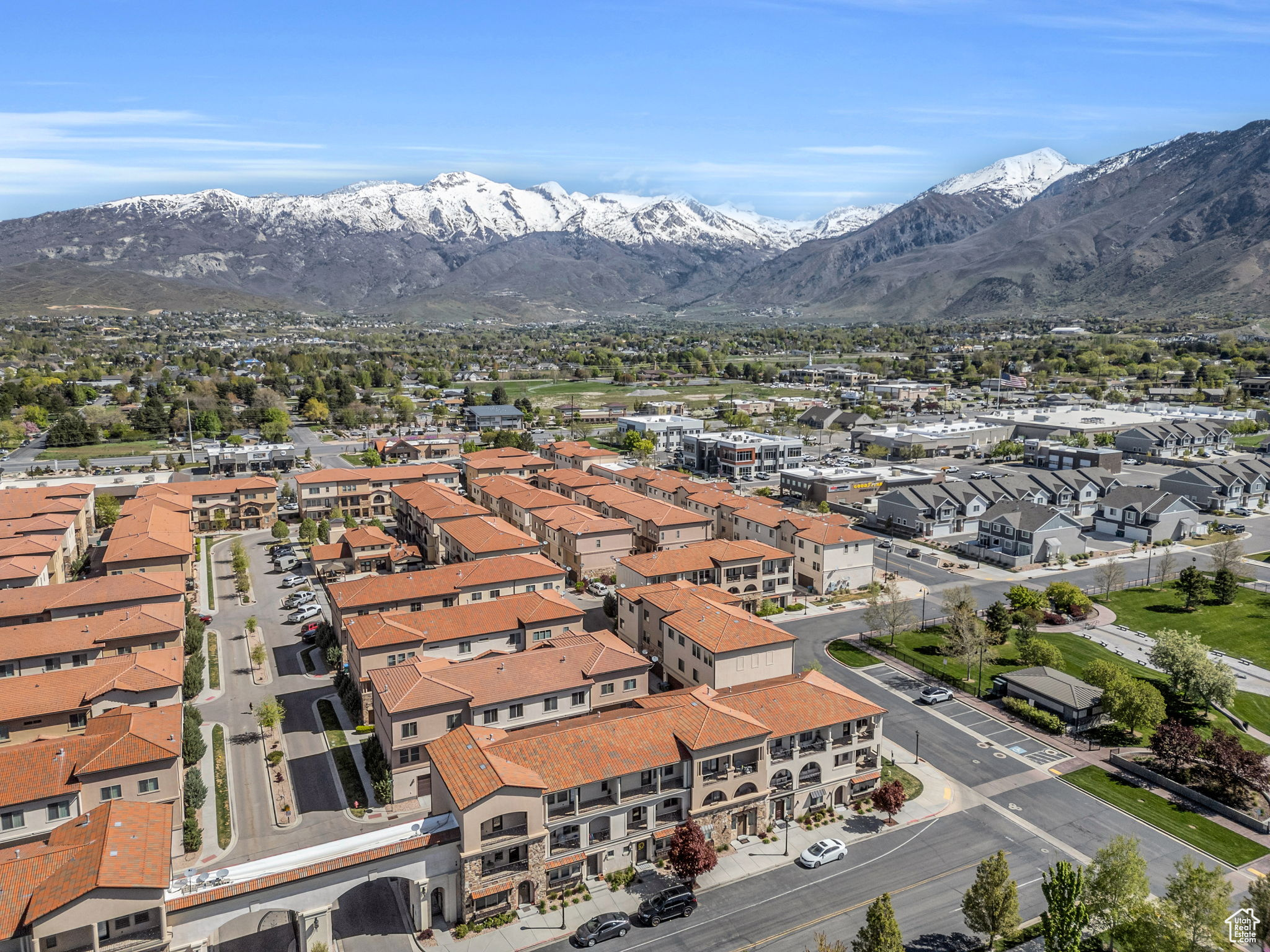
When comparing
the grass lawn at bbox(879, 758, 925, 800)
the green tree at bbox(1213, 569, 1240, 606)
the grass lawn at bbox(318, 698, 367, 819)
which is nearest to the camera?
the grass lawn at bbox(318, 698, 367, 819)

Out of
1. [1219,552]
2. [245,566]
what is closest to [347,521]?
[245,566]

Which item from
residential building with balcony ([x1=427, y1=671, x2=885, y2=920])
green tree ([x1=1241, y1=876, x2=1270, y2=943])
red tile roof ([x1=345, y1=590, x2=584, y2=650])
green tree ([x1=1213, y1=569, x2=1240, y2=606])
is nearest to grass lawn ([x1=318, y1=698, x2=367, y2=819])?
red tile roof ([x1=345, y1=590, x2=584, y2=650])

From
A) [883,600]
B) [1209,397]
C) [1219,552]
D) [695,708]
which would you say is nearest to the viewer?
[695,708]

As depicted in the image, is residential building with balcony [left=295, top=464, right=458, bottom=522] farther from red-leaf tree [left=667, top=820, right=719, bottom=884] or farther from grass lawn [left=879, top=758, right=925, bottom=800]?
red-leaf tree [left=667, top=820, right=719, bottom=884]

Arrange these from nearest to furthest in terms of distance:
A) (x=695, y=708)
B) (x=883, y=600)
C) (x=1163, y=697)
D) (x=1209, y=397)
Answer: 1. (x=695, y=708)
2. (x=1163, y=697)
3. (x=883, y=600)
4. (x=1209, y=397)

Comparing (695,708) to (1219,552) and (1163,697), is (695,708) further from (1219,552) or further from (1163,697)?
(1219,552)

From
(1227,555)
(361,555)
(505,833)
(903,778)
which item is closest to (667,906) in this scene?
(505,833)
